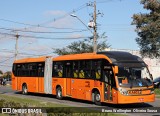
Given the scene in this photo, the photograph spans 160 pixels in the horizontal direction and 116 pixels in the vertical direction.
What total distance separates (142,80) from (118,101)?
1.75 m

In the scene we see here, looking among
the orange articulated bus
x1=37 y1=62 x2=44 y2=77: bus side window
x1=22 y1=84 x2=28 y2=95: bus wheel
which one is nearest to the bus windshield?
the orange articulated bus

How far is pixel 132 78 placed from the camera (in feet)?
63.3

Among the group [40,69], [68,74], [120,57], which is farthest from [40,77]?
[120,57]

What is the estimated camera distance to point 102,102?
68.6ft

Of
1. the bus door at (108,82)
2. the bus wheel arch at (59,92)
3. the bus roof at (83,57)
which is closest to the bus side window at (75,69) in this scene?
the bus roof at (83,57)

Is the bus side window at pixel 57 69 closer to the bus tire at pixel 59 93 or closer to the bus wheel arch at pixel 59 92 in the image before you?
the bus wheel arch at pixel 59 92

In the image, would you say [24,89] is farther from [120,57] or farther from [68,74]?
[120,57]

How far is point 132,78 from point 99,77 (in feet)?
6.85

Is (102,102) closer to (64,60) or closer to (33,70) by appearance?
(64,60)

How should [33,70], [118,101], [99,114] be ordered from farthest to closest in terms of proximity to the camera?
[33,70] < [118,101] < [99,114]

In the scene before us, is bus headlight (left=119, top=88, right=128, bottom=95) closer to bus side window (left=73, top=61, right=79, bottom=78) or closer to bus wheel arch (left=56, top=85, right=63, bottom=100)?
bus side window (left=73, top=61, right=79, bottom=78)

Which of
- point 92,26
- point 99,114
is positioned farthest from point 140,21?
point 99,114

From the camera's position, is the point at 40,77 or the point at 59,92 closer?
the point at 59,92

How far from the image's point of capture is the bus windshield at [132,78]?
19.1m
